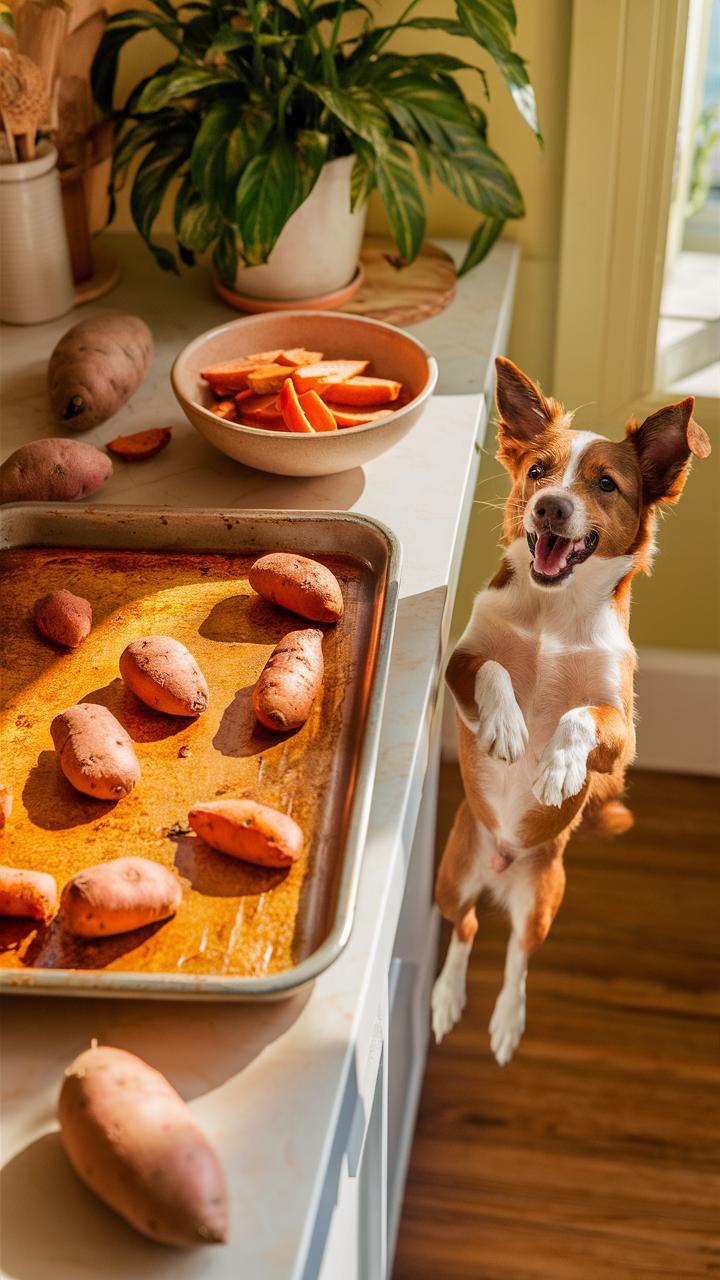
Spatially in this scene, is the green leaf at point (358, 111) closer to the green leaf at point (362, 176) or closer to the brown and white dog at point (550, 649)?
the green leaf at point (362, 176)

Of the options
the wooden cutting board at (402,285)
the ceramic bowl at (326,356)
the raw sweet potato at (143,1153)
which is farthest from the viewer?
the wooden cutting board at (402,285)

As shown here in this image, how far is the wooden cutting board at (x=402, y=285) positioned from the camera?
1314mm

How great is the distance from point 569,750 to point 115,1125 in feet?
0.94

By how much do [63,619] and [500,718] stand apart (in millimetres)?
345

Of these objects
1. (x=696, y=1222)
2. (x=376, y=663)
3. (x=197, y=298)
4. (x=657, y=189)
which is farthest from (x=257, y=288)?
(x=696, y=1222)

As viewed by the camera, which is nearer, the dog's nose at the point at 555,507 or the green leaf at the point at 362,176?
the dog's nose at the point at 555,507

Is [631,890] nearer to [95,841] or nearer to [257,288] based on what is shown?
[257,288]

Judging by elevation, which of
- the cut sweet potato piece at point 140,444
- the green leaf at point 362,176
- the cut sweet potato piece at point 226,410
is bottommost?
the cut sweet potato piece at point 140,444

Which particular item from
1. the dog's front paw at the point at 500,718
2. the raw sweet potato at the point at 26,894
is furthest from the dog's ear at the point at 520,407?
the raw sweet potato at the point at 26,894

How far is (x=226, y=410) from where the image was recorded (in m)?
1.04

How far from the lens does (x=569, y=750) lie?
639mm

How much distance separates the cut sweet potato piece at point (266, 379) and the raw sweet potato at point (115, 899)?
0.51 metres

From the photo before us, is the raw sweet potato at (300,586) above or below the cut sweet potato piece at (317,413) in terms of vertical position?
below

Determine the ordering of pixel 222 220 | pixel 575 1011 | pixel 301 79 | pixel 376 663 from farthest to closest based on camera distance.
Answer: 1. pixel 575 1011
2. pixel 222 220
3. pixel 301 79
4. pixel 376 663
